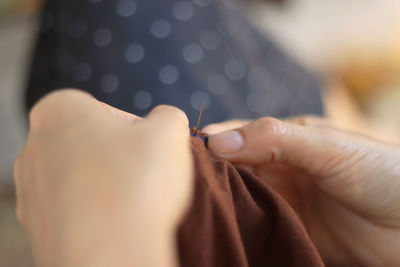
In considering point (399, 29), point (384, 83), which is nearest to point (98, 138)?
point (384, 83)

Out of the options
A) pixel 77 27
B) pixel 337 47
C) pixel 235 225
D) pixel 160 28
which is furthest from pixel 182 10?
pixel 337 47

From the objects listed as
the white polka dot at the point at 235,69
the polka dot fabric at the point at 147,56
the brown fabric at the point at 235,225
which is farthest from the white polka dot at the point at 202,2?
the brown fabric at the point at 235,225

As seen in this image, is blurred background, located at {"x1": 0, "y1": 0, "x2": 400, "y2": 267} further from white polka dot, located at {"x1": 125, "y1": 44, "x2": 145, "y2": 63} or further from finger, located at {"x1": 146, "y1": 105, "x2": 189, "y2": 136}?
finger, located at {"x1": 146, "y1": 105, "x2": 189, "y2": 136}

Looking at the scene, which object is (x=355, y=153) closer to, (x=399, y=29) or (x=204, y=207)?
(x=204, y=207)

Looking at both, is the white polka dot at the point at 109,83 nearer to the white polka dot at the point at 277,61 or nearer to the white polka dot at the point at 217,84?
the white polka dot at the point at 217,84

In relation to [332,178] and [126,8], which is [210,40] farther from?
[332,178]

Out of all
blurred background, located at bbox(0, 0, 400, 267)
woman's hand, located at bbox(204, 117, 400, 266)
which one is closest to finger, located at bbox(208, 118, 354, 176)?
woman's hand, located at bbox(204, 117, 400, 266)
